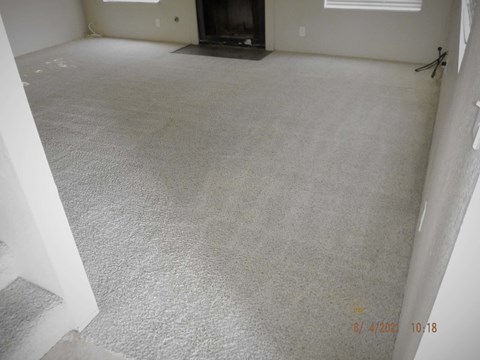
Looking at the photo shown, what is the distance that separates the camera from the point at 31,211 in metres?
1.18

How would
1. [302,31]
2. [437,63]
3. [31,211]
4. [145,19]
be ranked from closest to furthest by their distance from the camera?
[31,211] < [437,63] < [302,31] < [145,19]

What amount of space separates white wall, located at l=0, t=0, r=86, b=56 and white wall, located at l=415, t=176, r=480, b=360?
5.65 metres

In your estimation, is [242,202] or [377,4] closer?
[242,202]

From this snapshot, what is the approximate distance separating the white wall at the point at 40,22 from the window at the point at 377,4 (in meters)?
3.73

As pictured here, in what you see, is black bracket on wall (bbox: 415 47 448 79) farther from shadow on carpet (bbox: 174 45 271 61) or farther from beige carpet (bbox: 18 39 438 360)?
shadow on carpet (bbox: 174 45 271 61)

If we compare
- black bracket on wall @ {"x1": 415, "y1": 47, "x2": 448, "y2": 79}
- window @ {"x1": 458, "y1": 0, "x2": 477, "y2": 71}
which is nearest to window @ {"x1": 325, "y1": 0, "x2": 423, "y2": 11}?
black bracket on wall @ {"x1": 415, "y1": 47, "x2": 448, "y2": 79}

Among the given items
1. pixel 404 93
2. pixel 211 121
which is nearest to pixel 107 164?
pixel 211 121

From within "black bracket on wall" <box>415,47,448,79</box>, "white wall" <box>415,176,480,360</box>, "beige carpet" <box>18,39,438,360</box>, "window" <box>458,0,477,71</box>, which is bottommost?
"beige carpet" <box>18,39,438,360</box>

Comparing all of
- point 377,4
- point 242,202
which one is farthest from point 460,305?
point 377,4

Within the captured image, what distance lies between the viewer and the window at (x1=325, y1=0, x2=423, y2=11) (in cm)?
410

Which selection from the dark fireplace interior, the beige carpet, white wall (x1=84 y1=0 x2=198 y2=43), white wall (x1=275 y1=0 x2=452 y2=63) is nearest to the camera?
the beige carpet

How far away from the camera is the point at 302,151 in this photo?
2.62 metres

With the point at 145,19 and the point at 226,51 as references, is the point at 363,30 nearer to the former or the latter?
the point at 226,51

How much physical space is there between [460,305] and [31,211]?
116cm
